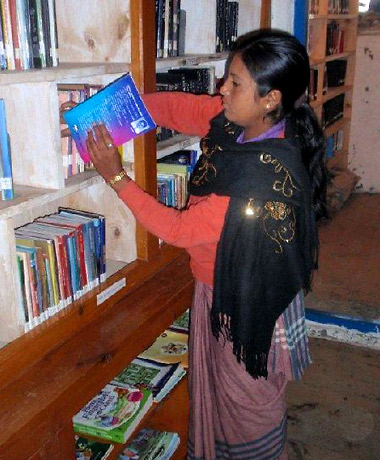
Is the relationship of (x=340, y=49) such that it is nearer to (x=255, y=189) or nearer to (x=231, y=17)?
(x=231, y=17)

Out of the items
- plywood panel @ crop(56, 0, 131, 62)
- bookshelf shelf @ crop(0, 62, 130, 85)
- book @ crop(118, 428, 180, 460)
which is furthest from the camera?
book @ crop(118, 428, 180, 460)

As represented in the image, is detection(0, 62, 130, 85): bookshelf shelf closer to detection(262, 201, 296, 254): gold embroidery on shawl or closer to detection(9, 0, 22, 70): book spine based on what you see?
detection(9, 0, 22, 70): book spine

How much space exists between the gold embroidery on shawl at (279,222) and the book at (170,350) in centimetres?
69

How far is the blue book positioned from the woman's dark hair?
59cm

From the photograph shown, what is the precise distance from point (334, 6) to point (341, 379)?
3.13 m

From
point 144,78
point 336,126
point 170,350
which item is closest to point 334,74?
point 336,126

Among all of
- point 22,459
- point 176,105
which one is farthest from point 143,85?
point 22,459

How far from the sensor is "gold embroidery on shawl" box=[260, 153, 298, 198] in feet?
4.44

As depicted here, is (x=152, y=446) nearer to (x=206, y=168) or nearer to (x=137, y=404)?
(x=137, y=404)

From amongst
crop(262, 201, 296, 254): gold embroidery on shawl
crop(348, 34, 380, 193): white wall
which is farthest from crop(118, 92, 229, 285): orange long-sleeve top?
crop(348, 34, 380, 193): white wall

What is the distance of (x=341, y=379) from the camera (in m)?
2.54

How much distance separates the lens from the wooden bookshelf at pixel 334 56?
4.05 m

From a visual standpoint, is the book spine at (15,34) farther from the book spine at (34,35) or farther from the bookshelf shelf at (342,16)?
the bookshelf shelf at (342,16)

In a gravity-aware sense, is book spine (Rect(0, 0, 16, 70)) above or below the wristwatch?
above
